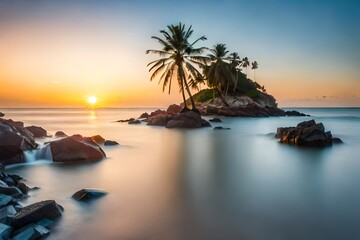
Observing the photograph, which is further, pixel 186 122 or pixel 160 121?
pixel 160 121

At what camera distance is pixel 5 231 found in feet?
15.1

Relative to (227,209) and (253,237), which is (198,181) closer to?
(227,209)

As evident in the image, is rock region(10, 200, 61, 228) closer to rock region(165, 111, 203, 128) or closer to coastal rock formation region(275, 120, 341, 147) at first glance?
coastal rock formation region(275, 120, 341, 147)

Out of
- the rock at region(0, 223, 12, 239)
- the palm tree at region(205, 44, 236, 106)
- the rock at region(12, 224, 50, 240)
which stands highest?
the palm tree at region(205, 44, 236, 106)

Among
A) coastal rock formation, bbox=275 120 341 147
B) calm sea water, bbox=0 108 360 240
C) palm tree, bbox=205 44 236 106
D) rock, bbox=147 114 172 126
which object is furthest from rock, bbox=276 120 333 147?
palm tree, bbox=205 44 236 106

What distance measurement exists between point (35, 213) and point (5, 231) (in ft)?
2.51

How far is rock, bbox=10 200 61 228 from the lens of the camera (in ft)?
16.8

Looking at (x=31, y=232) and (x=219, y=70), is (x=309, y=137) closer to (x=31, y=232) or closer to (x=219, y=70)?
(x=31, y=232)

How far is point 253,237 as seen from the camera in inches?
203

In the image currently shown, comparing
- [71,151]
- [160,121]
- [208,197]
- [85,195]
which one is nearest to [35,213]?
[85,195]

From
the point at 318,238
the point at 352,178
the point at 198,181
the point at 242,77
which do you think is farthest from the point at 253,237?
the point at 242,77

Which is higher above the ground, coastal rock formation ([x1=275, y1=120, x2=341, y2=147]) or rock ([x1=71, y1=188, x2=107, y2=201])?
coastal rock formation ([x1=275, y1=120, x2=341, y2=147])

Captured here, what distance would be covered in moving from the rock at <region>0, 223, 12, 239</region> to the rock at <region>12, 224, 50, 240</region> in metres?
0.10

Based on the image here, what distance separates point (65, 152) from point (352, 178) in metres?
10.4
